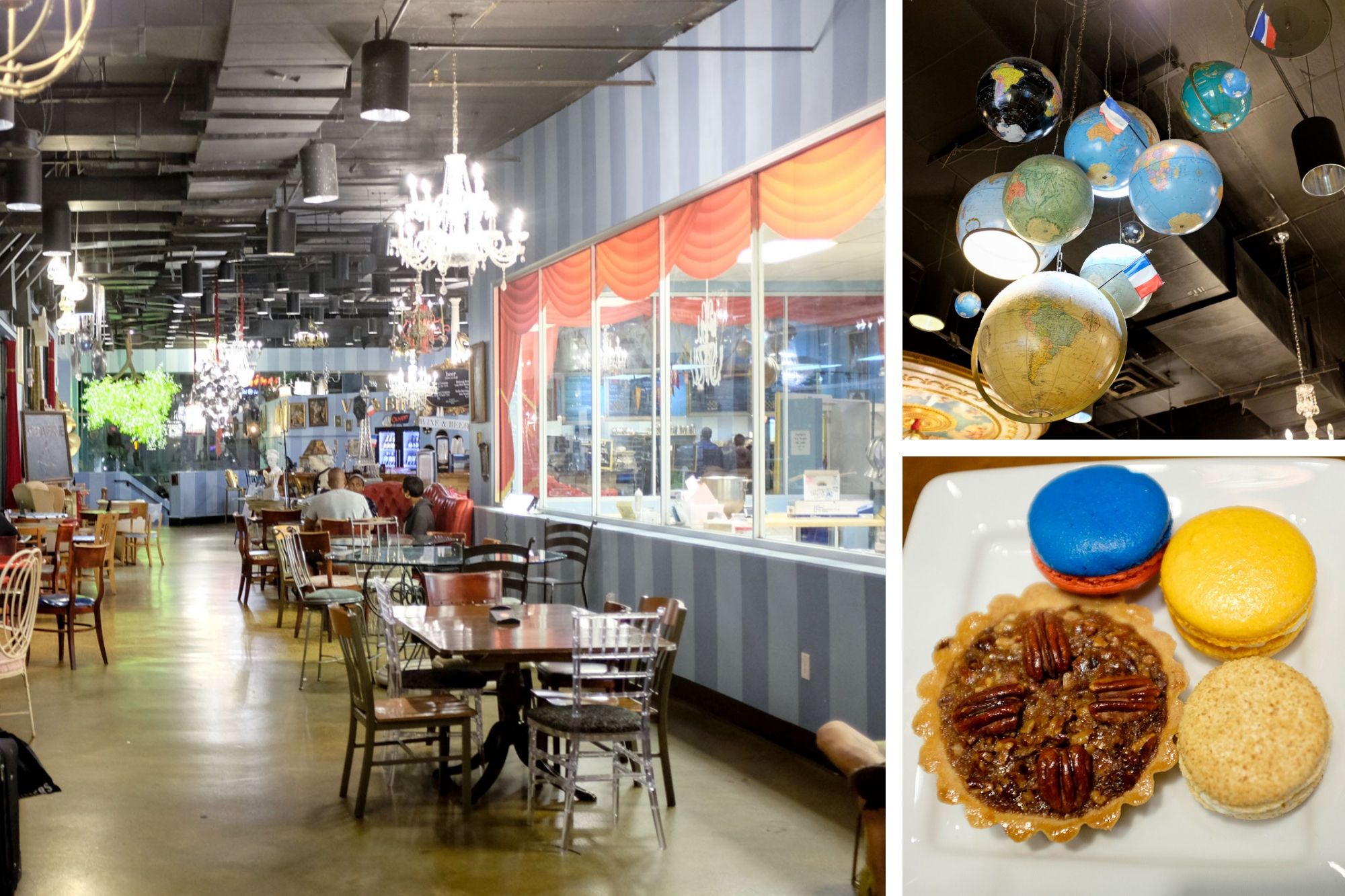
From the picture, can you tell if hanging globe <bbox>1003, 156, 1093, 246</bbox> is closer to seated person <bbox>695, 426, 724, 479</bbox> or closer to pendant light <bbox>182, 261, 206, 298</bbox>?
seated person <bbox>695, 426, 724, 479</bbox>

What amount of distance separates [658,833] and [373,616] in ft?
19.7

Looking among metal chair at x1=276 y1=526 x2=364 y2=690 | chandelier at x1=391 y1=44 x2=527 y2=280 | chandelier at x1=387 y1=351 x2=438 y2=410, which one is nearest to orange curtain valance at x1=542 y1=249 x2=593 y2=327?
chandelier at x1=391 y1=44 x2=527 y2=280

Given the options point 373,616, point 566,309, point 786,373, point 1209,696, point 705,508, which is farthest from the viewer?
point 373,616

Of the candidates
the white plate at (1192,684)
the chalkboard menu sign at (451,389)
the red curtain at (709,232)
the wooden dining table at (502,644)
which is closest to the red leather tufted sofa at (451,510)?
the red curtain at (709,232)

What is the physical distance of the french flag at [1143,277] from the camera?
3.04 feet

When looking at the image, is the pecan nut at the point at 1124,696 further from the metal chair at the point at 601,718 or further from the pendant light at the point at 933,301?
the metal chair at the point at 601,718

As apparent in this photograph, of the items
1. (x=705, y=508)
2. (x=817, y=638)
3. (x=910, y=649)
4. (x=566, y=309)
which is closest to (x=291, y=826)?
(x=817, y=638)

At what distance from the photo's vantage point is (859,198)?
554 cm

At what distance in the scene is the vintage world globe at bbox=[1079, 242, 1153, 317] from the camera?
3.04 ft

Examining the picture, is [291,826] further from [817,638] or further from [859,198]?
[859,198]

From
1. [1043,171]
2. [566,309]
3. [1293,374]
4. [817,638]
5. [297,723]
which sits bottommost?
[297,723]

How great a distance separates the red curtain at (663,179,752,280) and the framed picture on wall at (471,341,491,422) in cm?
404

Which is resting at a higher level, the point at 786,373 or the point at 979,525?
the point at 786,373

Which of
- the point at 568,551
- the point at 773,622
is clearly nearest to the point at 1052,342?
the point at 773,622
